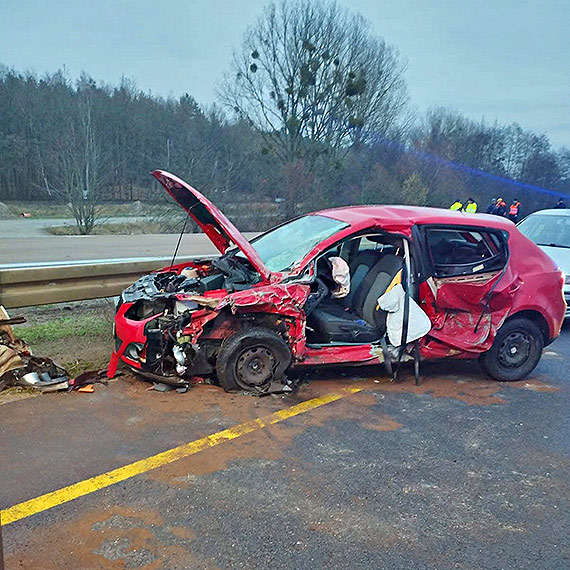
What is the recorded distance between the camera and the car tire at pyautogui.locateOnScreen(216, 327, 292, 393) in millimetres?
4277

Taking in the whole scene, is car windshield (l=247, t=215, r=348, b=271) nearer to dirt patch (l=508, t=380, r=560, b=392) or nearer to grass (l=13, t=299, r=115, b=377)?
grass (l=13, t=299, r=115, b=377)

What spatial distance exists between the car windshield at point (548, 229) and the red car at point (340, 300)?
11.7 ft

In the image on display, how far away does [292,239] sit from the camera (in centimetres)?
517

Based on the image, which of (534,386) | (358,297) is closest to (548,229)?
(534,386)

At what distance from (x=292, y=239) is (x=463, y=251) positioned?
1784mm

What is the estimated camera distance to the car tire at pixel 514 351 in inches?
197

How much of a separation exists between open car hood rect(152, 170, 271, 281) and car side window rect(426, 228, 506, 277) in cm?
172

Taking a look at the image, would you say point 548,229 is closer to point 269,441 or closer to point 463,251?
point 463,251

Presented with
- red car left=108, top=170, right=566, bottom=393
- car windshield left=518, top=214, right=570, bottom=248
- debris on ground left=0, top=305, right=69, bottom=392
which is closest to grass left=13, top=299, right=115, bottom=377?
debris on ground left=0, top=305, right=69, bottom=392

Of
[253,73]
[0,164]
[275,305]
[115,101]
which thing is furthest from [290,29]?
[275,305]

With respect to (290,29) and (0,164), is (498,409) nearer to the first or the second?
(290,29)

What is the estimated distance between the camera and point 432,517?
9.14ft

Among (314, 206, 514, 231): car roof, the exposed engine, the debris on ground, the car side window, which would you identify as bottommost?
the debris on ground

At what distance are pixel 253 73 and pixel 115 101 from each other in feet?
43.2
